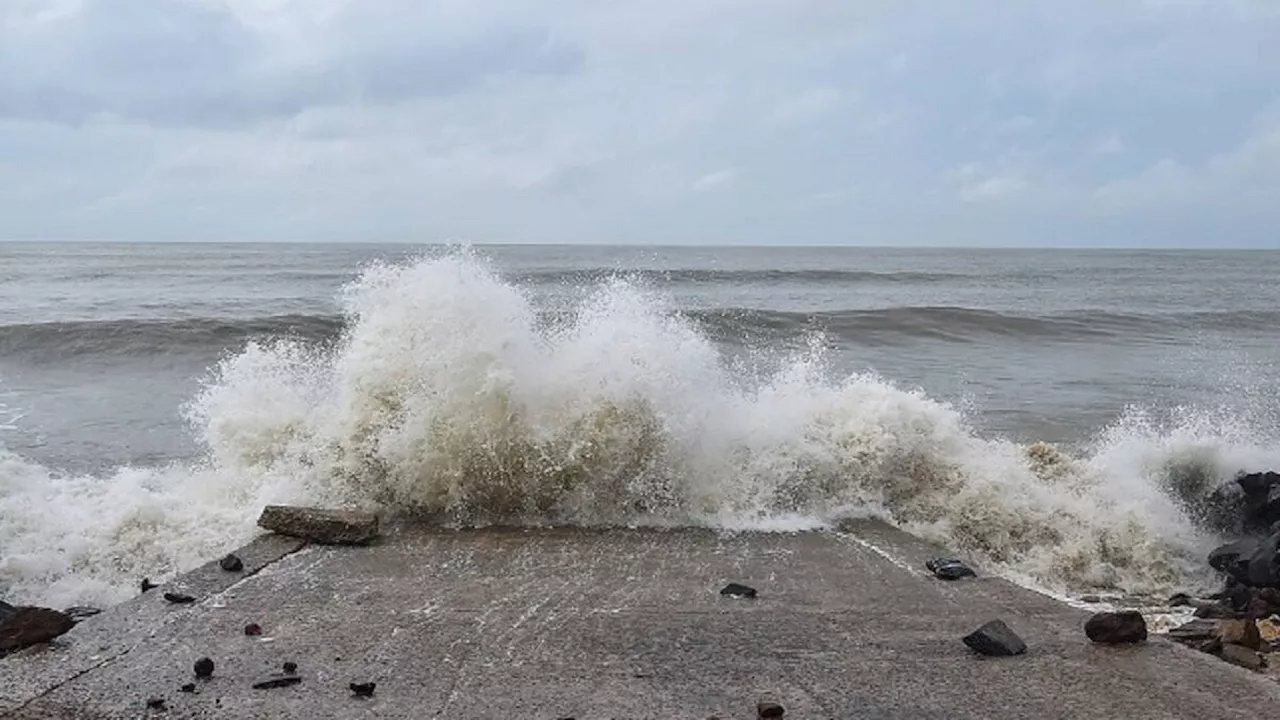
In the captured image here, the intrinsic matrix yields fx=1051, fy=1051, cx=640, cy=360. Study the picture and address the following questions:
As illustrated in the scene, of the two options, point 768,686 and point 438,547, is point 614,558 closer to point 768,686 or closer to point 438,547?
point 438,547

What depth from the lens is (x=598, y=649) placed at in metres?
4.09

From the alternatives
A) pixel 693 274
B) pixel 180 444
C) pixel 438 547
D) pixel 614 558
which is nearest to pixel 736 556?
pixel 614 558

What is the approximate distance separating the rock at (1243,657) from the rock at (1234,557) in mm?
2105

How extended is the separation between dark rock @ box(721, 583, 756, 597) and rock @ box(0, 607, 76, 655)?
2827 millimetres

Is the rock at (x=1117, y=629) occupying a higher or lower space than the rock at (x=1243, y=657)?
higher

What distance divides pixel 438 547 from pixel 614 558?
1002 millimetres

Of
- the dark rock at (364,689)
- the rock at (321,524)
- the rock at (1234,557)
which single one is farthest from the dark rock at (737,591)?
the rock at (1234,557)

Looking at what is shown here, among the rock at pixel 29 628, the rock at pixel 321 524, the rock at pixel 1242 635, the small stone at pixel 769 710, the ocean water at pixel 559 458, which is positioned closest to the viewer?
the small stone at pixel 769 710

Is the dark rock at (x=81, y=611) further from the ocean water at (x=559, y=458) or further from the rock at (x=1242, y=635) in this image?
the rock at (x=1242, y=635)

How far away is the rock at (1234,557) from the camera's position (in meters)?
6.20

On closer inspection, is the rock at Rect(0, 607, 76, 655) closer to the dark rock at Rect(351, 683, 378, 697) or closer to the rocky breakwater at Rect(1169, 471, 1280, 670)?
the dark rock at Rect(351, 683, 378, 697)

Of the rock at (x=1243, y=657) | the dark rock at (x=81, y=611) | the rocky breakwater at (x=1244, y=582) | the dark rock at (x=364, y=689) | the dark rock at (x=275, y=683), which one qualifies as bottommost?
the dark rock at (x=81, y=611)

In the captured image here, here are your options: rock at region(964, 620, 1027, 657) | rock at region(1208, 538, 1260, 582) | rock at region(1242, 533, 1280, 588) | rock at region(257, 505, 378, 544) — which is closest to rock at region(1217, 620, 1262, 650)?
rock at region(964, 620, 1027, 657)

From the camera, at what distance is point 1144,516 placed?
7105 mm
